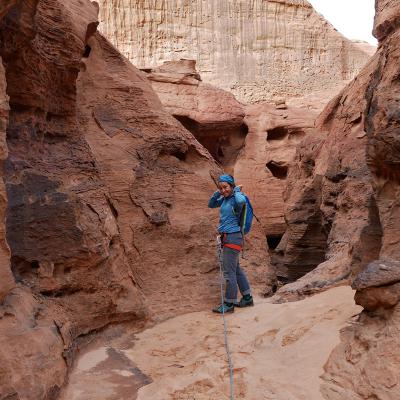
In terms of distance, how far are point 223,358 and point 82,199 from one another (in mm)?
1802

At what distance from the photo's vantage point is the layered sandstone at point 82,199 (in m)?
3.39

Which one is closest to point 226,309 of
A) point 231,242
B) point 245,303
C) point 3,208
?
point 245,303

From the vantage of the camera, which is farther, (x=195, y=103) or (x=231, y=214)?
(x=195, y=103)

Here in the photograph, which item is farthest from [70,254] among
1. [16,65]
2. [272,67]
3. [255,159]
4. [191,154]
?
[272,67]

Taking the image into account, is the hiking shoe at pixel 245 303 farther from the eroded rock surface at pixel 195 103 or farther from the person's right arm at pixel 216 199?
the eroded rock surface at pixel 195 103

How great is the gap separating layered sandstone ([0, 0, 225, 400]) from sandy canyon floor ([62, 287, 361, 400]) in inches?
10.5

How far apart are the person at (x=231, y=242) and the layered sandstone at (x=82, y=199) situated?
0.41 metres

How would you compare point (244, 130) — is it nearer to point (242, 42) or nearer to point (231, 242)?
point (242, 42)

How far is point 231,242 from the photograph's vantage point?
A: 5.04 metres

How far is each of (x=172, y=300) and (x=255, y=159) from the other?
8136mm

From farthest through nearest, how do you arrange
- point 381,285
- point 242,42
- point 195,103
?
point 242,42 < point 195,103 < point 381,285

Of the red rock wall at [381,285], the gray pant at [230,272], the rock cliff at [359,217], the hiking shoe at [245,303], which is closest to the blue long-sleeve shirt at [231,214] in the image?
the gray pant at [230,272]

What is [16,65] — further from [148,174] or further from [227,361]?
[227,361]

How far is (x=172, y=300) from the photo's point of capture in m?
5.14
